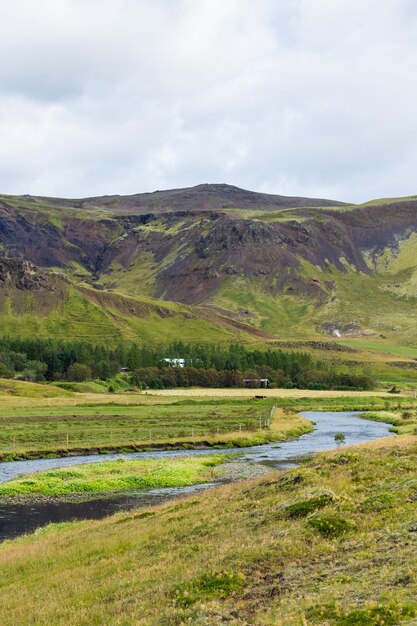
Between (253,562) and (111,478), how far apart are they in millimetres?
42007

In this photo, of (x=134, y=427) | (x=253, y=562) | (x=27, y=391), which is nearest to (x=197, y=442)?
(x=134, y=427)

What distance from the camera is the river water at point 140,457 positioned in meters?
46.4

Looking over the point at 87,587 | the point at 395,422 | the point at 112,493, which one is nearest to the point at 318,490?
the point at 87,587

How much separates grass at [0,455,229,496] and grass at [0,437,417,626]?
75.1 ft

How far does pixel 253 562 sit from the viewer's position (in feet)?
66.1

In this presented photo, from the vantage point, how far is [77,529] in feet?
123

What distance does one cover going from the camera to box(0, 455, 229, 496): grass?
2208 inches

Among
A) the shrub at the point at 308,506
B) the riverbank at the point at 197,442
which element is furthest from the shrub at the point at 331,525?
the riverbank at the point at 197,442

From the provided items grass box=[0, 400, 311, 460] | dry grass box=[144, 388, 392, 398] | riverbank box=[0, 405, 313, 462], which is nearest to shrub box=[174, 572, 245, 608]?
riverbank box=[0, 405, 313, 462]

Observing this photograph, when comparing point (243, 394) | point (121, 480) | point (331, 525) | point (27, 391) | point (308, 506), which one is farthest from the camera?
point (243, 394)

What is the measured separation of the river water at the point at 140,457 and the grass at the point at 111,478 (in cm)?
301

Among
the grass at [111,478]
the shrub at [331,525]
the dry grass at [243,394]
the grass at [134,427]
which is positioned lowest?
the dry grass at [243,394]

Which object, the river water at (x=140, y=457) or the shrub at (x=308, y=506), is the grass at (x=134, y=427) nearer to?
the river water at (x=140, y=457)

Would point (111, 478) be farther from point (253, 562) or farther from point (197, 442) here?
point (253, 562)
